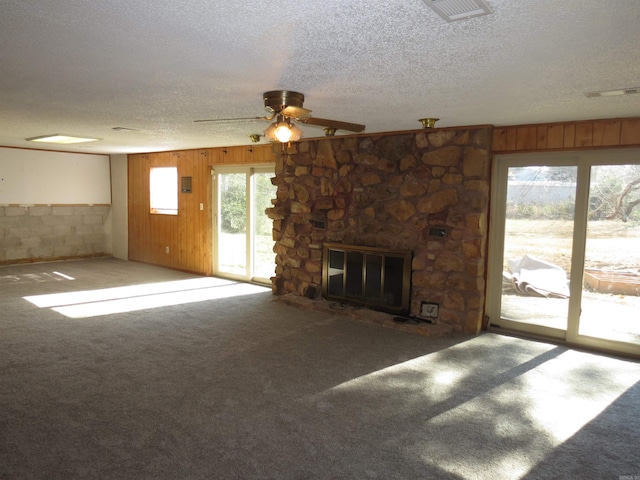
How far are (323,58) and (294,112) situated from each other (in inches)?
27.4

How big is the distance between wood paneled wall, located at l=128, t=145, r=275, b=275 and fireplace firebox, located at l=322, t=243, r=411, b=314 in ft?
6.32

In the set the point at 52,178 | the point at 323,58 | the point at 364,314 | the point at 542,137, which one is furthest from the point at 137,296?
the point at 542,137

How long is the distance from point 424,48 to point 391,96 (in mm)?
1026

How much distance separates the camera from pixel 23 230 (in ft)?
26.3

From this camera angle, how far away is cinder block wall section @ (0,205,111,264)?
25.9 feet

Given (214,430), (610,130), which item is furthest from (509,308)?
(214,430)

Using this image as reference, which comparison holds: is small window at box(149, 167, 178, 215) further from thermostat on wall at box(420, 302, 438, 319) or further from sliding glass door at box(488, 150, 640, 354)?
sliding glass door at box(488, 150, 640, 354)

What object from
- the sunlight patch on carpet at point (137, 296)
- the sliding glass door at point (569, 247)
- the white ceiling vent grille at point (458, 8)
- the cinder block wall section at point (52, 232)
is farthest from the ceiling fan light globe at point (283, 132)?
the cinder block wall section at point (52, 232)

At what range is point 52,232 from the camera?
8.40 metres

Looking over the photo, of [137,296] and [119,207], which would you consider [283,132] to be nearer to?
[137,296]

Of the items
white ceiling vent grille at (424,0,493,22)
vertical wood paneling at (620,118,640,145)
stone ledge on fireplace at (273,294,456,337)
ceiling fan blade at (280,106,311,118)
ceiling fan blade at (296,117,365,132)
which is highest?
white ceiling vent grille at (424,0,493,22)

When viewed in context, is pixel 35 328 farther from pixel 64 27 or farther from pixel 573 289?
pixel 573 289

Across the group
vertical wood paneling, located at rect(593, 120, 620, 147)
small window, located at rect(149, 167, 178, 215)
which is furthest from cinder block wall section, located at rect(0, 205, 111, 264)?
vertical wood paneling, located at rect(593, 120, 620, 147)

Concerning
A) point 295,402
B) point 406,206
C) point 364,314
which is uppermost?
point 406,206
